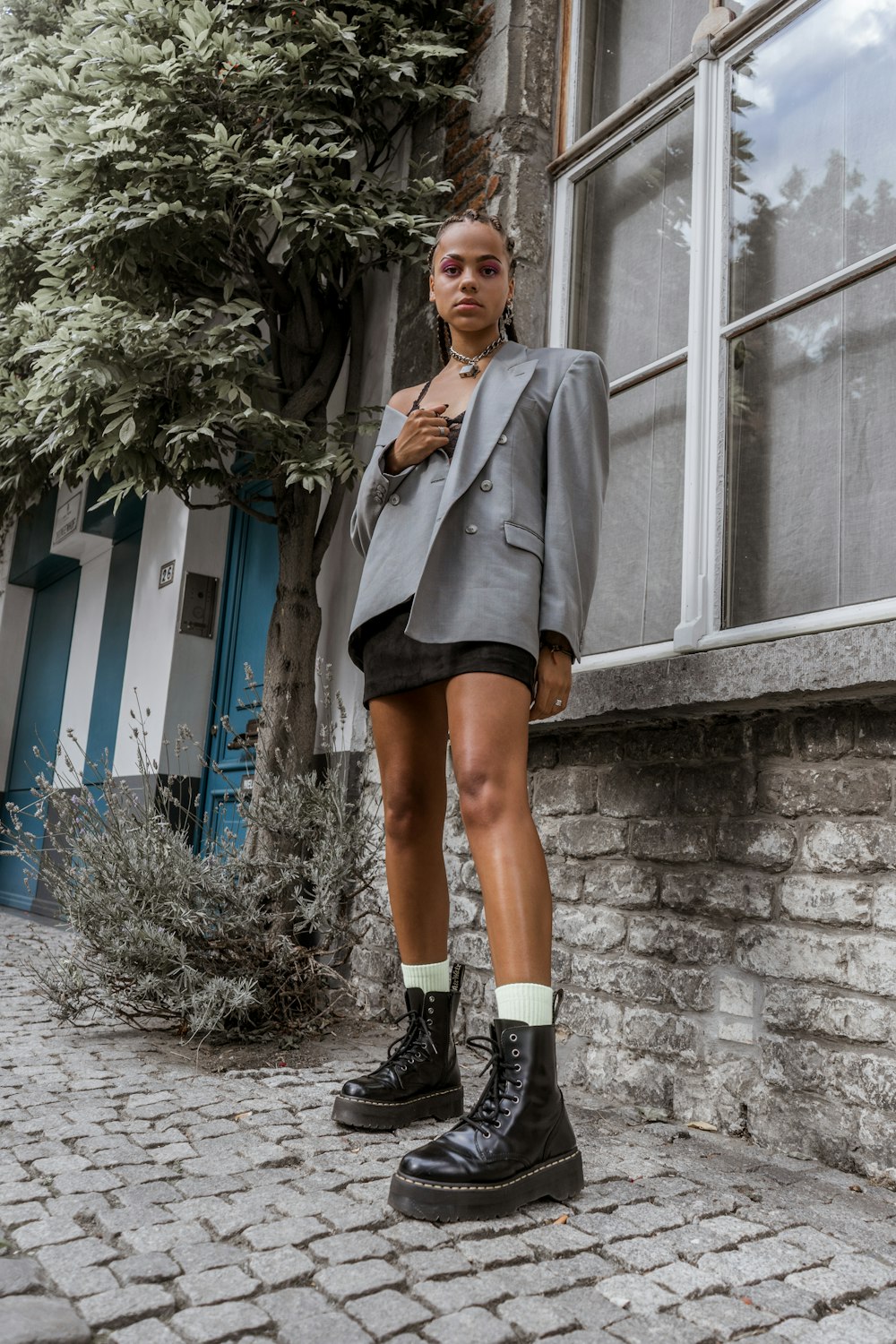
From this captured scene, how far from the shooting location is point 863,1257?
6.09 feet

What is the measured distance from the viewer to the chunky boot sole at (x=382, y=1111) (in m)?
2.44

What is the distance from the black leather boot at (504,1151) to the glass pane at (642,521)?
155 cm

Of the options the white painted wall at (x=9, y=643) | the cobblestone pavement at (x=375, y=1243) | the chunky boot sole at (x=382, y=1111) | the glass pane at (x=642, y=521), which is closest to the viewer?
the cobblestone pavement at (x=375, y=1243)

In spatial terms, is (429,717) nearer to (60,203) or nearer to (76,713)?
(60,203)

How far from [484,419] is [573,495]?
27 centimetres

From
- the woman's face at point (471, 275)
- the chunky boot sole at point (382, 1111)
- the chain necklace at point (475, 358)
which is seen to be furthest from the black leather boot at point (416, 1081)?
the woman's face at point (471, 275)

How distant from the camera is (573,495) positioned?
245 cm

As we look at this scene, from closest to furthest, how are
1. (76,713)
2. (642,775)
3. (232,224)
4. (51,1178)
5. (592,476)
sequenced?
(51,1178), (592,476), (642,775), (232,224), (76,713)

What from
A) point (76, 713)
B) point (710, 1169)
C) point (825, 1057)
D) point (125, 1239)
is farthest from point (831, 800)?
point (76, 713)

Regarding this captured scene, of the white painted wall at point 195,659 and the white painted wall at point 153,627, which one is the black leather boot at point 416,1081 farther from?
the white painted wall at point 153,627

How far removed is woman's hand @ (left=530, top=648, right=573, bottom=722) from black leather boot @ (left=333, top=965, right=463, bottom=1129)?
0.77m

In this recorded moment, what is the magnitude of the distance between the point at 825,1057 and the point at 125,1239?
5.04 ft

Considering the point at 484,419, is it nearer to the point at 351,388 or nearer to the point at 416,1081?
the point at 416,1081

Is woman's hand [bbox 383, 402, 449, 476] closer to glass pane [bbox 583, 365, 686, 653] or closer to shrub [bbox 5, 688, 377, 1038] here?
glass pane [bbox 583, 365, 686, 653]
